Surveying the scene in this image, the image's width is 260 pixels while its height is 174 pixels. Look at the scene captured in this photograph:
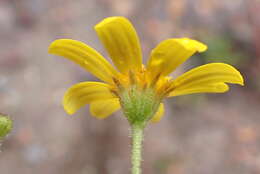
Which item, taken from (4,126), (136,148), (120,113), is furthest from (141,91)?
(120,113)

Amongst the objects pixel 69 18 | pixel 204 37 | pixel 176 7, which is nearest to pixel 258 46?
pixel 204 37

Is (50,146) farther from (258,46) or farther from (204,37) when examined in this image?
(258,46)

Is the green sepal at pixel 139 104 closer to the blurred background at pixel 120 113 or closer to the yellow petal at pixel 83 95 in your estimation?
the yellow petal at pixel 83 95

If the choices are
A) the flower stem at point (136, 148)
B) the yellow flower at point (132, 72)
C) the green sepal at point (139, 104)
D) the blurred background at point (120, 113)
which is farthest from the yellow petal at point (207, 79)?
the blurred background at point (120, 113)

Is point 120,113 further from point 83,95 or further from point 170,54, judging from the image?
point 170,54

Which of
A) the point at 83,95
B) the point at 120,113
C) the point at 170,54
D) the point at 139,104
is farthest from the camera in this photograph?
the point at 120,113

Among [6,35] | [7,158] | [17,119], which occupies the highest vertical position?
[6,35]
